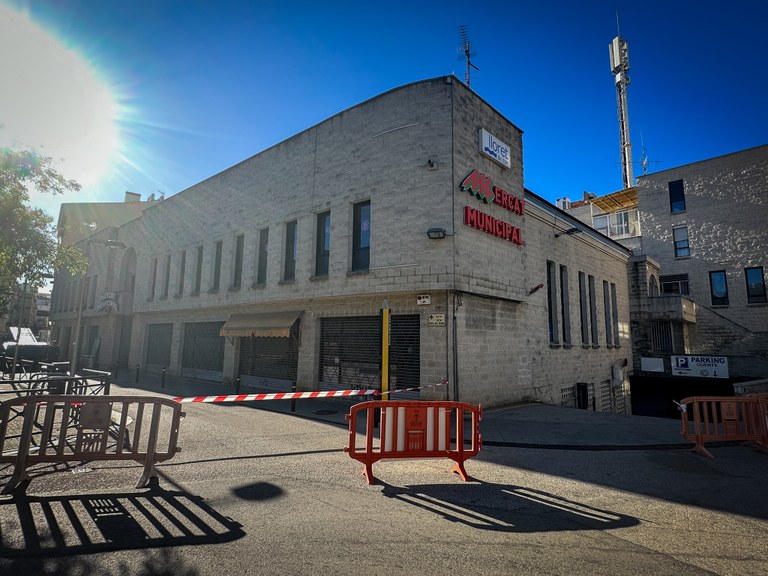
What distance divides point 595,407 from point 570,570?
18489 millimetres

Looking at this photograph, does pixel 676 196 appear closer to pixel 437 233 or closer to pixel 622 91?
pixel 437 233

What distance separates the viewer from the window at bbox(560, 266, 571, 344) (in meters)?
17.3

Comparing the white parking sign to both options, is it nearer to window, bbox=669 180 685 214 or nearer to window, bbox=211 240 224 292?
window, bbox=669 180 685 214

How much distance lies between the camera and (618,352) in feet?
71.9

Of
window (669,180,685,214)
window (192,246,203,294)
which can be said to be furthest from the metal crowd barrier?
window (669,180,685,214)

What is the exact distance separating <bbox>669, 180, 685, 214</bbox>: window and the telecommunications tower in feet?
80.6

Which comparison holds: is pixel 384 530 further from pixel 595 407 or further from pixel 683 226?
pixel 683 226

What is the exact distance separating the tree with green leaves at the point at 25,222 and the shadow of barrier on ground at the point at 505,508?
1692 centimetres

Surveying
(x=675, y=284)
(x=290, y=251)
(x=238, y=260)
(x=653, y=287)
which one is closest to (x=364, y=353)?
(x=290, y=251)

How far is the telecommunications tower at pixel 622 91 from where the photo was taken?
51.7m

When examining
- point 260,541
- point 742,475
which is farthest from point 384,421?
point 742,475

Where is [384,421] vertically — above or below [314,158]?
below

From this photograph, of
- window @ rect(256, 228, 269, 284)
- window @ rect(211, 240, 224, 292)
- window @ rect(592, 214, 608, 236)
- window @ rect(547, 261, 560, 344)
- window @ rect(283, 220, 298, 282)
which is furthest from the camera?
window @ rect(592, 214, 608, 236)

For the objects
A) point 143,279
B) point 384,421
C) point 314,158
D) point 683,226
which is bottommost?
point 384,421
